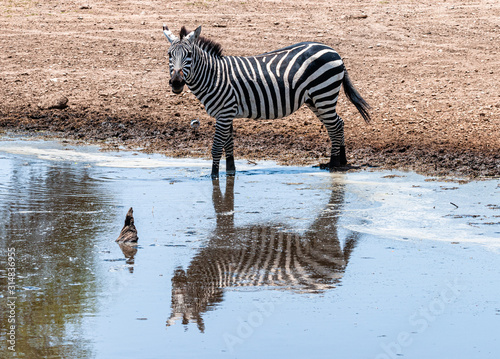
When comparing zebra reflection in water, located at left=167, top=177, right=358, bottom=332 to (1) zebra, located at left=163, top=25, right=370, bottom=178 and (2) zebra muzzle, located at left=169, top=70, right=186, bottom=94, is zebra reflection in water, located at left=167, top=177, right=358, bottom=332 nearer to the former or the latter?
(2) zebra muzzle, located at left=169, top=70, right=186, bottom=94

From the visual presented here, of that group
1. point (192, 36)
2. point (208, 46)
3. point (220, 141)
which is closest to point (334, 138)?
point (220, 141)

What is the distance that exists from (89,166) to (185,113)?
11.5ft

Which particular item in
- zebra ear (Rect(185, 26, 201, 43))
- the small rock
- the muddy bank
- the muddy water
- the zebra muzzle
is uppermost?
zebra ear (Rect(185, 26, 201, 43))

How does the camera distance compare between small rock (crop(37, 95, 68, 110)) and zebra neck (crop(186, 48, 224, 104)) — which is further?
small rock (crop(37, 95, 68, 110))

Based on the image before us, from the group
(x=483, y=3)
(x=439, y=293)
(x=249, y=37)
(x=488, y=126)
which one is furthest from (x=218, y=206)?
(x=483, y=3)

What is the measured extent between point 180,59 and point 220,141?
1143 millimetres

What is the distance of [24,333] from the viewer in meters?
5.07

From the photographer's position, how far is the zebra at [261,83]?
1086cm

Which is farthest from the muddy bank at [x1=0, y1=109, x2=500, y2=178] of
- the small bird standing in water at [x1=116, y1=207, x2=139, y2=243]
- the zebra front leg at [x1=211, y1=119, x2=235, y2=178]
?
the small bird standing in water at [x1=116, y1=207, x2=139, y2=243]

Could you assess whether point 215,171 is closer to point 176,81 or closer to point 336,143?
point 176,81

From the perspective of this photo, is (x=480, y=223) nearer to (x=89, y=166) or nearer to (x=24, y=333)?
(x=24, y=333)

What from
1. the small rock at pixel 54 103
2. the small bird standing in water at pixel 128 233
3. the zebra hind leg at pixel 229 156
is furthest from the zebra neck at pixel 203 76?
the small rock at pixel 54 103

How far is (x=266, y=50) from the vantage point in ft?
56.7

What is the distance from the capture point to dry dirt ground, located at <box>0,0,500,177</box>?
1238 cm
